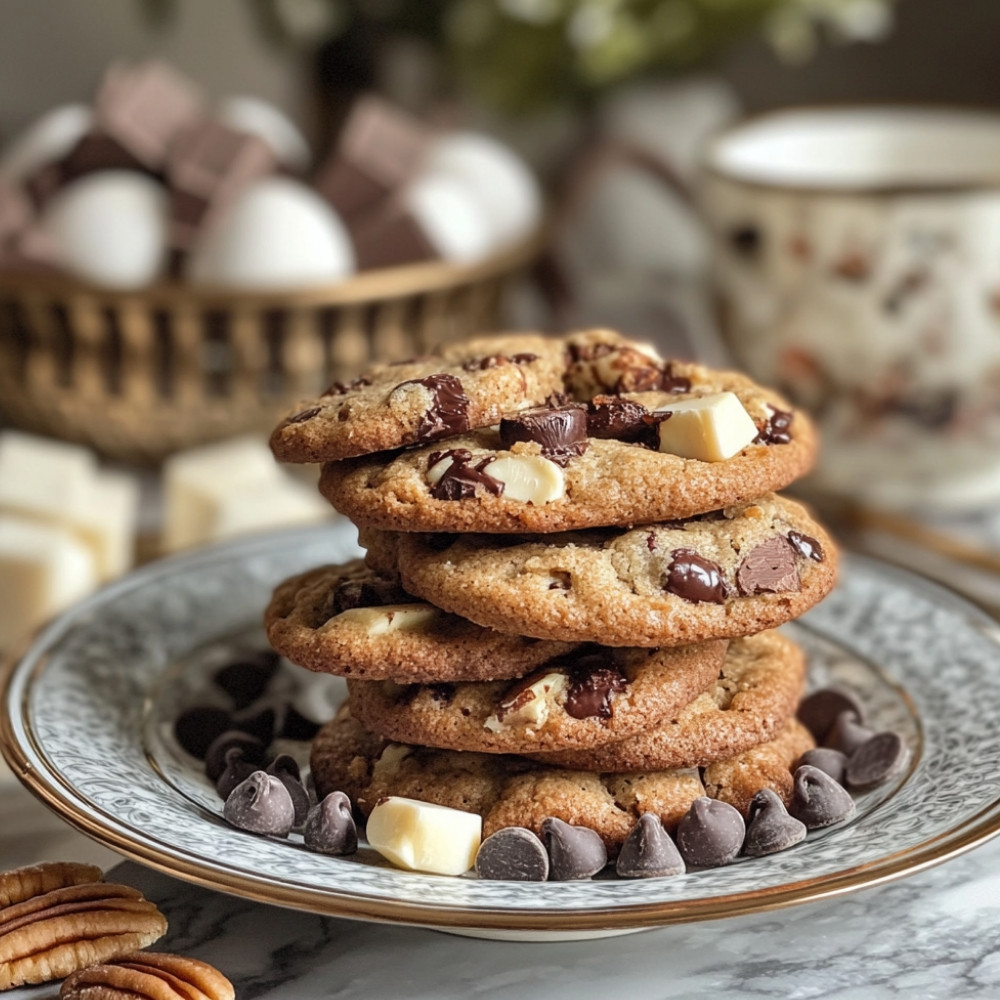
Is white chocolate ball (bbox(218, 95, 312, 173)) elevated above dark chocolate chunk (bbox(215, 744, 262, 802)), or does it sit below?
above

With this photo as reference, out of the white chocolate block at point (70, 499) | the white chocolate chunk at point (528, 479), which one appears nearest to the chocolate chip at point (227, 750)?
the white chocolate chunk at point (528, 479)

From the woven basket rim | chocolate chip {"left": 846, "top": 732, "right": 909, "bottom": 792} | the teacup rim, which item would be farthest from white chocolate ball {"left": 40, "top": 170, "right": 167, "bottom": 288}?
chocolate chip {"left": 846, "top": 732, "right": 909, "bottom": 792}

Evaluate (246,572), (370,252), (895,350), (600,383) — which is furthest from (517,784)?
(370,252)

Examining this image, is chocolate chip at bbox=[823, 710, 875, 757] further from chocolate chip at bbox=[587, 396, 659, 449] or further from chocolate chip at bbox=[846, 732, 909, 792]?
chocolate chip at bbox=[587, 396, 659, 449]

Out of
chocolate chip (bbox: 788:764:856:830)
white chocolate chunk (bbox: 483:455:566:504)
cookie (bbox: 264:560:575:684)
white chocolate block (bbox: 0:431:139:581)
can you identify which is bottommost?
chocolate chip (bbox: 788:764:856:830)

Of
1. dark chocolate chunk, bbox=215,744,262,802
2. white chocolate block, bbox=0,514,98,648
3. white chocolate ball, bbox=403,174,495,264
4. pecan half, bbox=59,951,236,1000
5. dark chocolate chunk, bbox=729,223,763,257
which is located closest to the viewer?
pecan half, bbox=59,951,236,1000

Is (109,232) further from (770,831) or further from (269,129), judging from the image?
(770,831)

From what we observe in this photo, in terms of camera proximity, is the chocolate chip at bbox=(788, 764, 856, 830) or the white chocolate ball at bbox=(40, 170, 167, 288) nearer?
the chocolate chip at bbox=(788, 764, 856, 830)

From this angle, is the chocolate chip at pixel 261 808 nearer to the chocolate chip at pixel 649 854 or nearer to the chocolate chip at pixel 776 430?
the chocolate chip at pixel 649 854
